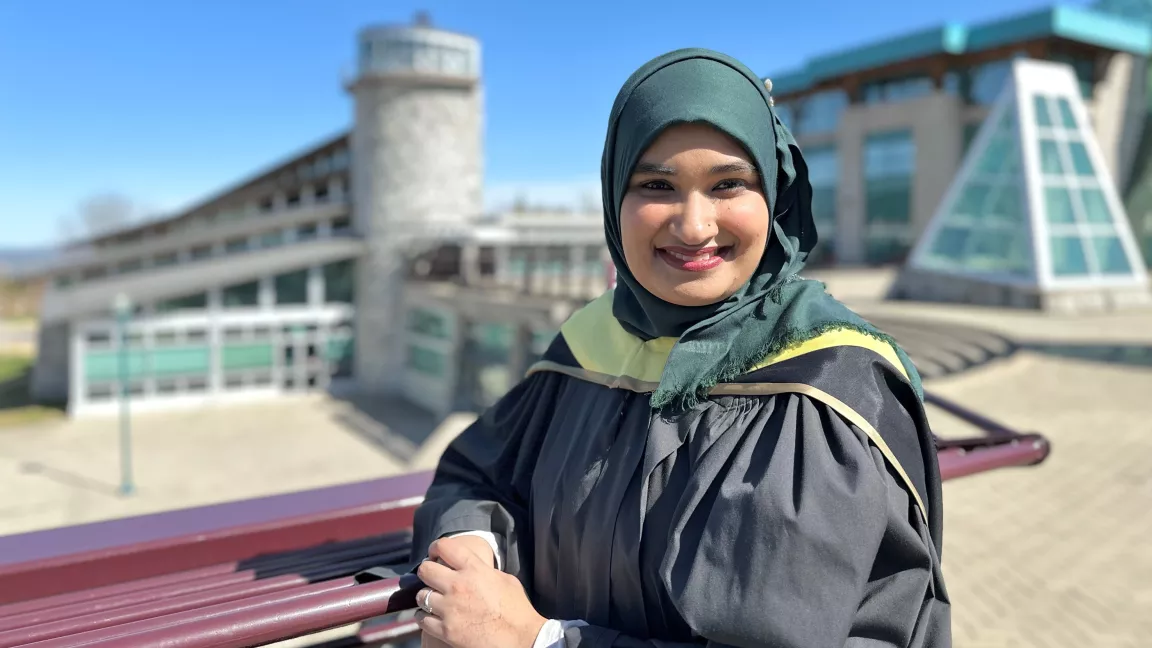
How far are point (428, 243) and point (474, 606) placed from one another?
2306 centimetres

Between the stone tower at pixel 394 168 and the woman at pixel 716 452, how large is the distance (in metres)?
22.7

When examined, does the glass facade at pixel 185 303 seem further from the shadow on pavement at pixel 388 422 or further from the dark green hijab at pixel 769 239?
the dark green hijab at pixel 769 239

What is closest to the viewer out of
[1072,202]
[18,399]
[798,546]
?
[798,546]

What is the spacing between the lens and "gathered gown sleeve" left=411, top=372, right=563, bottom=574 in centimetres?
160

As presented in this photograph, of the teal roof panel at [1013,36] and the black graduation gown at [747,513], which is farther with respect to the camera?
the teal roof panel at [1013,36]

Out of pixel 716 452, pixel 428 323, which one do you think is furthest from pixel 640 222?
pixel 428 323

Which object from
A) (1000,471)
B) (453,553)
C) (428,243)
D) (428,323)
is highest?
(428,243)

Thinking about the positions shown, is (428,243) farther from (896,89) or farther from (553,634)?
(553,634)

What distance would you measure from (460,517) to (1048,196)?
1792 cm

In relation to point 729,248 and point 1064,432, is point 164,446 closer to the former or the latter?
point 1064,432

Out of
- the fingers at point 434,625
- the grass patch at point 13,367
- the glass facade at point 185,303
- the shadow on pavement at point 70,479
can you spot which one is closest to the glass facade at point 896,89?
the glass facade at point 185,303

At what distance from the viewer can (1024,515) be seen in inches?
199

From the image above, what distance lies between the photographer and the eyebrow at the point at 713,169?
4.25 feet

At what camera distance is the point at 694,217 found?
1312 millimetres
